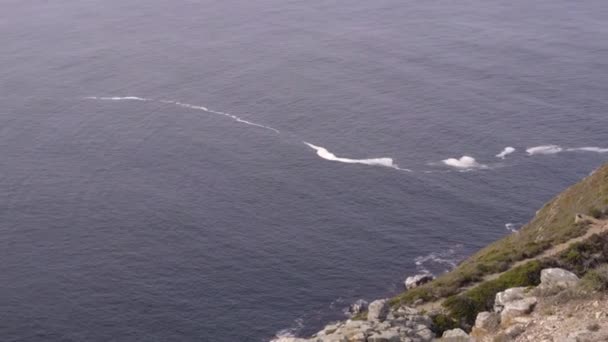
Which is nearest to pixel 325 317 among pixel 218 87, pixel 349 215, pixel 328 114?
pixel 349 215

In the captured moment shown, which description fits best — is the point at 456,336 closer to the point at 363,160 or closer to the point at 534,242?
the point at 534,242

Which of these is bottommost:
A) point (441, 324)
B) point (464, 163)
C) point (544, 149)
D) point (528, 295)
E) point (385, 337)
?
point (464, 163)

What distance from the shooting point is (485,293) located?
68500mm

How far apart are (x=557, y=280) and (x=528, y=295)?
8.31 ft

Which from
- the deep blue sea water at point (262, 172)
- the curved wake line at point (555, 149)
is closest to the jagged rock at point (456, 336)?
the deep blue sea water at point (262, 172)

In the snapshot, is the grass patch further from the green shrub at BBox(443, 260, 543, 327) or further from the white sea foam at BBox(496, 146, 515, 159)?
the white sea foam at BBox(496, 146, 515, 159)

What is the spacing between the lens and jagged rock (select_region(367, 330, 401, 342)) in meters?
49.5

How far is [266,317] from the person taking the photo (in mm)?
105562

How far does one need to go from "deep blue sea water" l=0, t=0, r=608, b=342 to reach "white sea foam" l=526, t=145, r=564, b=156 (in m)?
0.66

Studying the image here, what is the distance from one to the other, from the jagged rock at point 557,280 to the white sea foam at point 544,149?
317ft

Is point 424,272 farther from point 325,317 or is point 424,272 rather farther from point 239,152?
point 239,152

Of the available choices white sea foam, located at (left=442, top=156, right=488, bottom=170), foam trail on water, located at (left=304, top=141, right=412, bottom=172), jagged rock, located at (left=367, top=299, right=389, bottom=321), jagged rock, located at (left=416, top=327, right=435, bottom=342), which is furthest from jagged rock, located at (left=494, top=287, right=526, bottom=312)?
foam trail on water, located at (left=304, top=141, right=412, bottom=172)

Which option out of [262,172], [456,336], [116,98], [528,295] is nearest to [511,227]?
[262,172]

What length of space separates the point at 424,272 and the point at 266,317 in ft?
72.8
